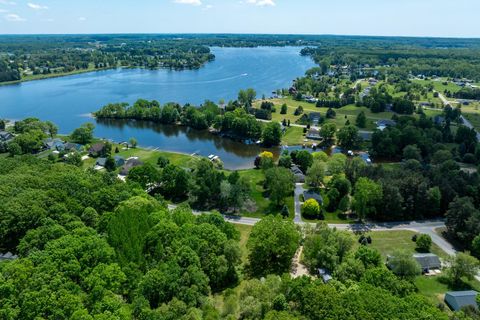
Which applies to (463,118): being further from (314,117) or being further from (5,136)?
(5,136)

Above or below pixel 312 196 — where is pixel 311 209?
below

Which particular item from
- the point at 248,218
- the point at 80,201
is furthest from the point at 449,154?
the point at 80,201

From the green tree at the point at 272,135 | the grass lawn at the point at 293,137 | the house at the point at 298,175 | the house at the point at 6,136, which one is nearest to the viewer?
the house at the point at 298,175

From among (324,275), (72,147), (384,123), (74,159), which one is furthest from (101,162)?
(384,123)

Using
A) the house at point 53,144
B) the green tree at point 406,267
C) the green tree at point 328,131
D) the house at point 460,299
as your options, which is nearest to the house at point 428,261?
the green tree at point 406,267

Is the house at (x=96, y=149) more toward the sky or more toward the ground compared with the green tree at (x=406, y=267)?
more toward the sky

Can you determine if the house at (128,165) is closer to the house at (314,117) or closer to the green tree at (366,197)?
the green tree at (366,197)

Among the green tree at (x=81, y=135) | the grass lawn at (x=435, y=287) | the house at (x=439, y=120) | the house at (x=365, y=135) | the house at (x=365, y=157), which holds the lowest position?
the grass lawn at (x=435, y=287)
